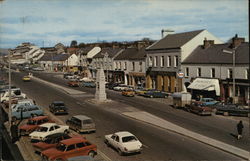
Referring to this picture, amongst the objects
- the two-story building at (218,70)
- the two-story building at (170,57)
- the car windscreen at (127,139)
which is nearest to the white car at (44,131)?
the car windscreen at (127,139)

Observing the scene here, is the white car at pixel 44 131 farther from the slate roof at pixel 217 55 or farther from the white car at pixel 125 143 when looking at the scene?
the slate roof at pixel 217 55

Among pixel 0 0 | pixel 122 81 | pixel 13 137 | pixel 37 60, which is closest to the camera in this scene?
pixel 0 0

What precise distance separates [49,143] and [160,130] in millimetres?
9559

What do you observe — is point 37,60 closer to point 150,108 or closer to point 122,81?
point 122,81

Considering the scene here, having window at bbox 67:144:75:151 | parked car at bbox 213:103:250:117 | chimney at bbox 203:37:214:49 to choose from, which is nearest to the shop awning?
chimney at bbox 203:37:214:49

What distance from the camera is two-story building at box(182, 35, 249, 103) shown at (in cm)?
3412

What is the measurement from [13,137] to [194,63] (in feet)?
102

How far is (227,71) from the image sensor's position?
36906mm

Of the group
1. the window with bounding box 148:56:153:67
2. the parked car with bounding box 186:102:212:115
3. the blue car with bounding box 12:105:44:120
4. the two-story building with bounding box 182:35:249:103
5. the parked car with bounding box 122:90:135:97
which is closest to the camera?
the blue car with bounding box 12:105:44:120

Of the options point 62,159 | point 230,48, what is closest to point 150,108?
point 230,48

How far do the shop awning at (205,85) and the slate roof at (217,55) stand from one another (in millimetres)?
2743

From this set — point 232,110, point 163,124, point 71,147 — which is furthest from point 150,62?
point 71,147

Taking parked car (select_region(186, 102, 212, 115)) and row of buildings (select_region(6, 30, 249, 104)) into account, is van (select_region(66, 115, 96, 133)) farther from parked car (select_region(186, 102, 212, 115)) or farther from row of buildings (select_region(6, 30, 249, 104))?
row of buildings (select_region(6, 30, 249, 104))

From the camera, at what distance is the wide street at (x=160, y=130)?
17047 millimetres
